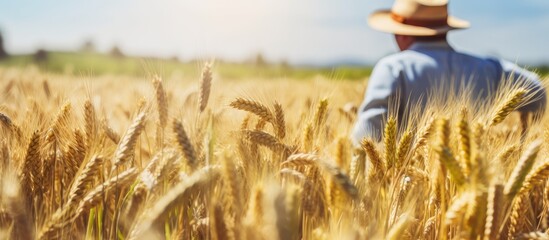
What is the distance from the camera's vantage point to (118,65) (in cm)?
3547

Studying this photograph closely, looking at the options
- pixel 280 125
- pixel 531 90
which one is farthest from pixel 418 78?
pixel 280 125

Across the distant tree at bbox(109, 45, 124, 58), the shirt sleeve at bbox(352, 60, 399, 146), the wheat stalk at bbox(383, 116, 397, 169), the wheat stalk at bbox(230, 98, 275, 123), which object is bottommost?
the distant tree at bbox(109, 45, 124, 58)

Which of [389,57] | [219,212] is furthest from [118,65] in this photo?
[219,212]

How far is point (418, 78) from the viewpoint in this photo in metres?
3.44

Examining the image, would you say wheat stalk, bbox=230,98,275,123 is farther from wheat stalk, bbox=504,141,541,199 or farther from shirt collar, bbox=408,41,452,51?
shirt collar, bbox=408,41,452,51

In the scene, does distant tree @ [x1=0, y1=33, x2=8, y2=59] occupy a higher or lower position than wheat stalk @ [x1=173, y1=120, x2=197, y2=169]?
lower

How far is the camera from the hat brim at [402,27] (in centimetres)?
362

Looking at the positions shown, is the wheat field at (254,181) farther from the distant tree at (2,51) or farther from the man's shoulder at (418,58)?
the distant tree at (2,51)

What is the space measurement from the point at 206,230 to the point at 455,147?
2.27ft

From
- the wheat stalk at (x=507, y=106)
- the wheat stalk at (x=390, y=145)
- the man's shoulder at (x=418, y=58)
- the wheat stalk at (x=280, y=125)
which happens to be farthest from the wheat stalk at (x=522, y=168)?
the man's shoulder at (x=418, y=58)

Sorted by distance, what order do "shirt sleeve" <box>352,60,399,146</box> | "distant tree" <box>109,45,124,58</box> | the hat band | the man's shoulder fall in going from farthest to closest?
"distant tree" <box>109,45,124,58</box> < the hat band < the man's shoulder < "shirt sleeve" <box>352,60,399,146</box>

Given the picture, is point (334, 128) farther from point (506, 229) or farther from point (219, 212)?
point (219, 212)

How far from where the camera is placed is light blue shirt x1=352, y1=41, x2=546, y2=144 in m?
3.36

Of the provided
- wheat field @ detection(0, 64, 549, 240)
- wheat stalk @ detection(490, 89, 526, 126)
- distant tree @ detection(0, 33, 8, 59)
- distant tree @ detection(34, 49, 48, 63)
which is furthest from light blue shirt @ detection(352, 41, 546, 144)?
distant tree @ detection(0, 33, 8, 59)
